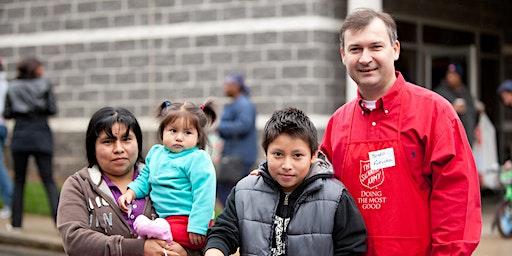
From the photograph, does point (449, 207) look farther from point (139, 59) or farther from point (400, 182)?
point (139, 59)

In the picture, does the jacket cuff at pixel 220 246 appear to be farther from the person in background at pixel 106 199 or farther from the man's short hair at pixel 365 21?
the man's short hair at pixel 365 21

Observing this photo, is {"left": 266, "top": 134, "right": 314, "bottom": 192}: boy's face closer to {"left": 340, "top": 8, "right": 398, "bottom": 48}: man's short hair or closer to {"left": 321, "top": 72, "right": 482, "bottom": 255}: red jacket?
{"left": 321, "top": 72, "right": 482, "bottom": 255}: red jacket

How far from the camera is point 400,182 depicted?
402 cm

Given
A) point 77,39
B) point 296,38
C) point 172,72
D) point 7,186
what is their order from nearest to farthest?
point 7,186, point 296,38, point 172,72, point 77,39

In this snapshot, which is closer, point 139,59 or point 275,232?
point 275,232

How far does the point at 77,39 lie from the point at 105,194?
11248mm

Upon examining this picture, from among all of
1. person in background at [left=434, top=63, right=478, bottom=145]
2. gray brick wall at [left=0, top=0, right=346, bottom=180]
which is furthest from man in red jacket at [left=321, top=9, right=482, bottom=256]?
gray brick wall at [left=0, top=0, right=346, bottom=180]

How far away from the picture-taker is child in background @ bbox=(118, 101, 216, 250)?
4258 millimetres

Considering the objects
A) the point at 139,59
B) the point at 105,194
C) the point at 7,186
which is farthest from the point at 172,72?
the point at 105,194

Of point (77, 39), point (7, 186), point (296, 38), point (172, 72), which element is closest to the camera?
point (7, 186)

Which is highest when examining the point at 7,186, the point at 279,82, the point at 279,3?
the point at 279,3

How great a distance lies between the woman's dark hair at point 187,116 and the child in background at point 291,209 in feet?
1.32

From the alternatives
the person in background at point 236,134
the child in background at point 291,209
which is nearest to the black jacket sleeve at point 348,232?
the child in background at point 291,209

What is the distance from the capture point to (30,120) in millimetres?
10961
